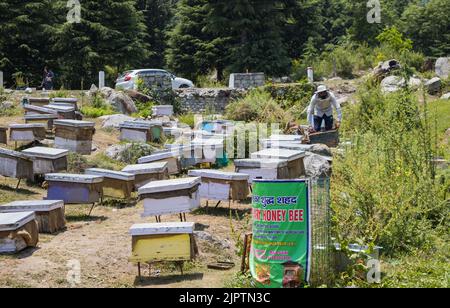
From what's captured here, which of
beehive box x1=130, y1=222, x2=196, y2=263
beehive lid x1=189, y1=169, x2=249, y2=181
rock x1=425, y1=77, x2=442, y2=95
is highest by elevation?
rock x1=425, y1=77, x2=442, y2=95

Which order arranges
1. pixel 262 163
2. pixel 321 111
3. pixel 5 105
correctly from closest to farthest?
pixel 262 163 → pixel 321 111 → pixel 5 105

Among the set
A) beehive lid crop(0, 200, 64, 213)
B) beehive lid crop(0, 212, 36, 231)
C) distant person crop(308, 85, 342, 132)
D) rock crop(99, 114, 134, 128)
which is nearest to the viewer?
beehive lid crop(0, 212, 36, 231)

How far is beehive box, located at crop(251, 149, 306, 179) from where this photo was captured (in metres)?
10.6

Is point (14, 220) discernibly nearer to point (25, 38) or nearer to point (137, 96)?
point (137, 96)

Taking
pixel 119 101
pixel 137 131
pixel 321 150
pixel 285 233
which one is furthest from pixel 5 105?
pixel 285 233

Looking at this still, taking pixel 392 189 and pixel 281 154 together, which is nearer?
pixel 392 189

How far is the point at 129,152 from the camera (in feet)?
46.6

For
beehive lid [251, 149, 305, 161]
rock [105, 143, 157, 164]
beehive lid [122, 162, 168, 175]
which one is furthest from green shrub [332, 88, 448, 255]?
rock [105, 143, 157, 164]

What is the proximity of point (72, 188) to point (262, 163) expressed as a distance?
2.89 meters

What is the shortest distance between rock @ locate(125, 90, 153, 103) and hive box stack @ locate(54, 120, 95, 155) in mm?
8873

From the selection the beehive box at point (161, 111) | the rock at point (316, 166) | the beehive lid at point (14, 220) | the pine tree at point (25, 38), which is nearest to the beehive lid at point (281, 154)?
the rock at point (316, 166)

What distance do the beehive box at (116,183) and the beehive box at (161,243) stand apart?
10.9 ft

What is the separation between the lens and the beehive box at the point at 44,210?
8414mm

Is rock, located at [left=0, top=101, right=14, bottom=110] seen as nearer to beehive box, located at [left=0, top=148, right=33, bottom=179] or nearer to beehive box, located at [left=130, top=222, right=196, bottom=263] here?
beehive box, located at [left=0, top=148, right=33, bottom=179]
